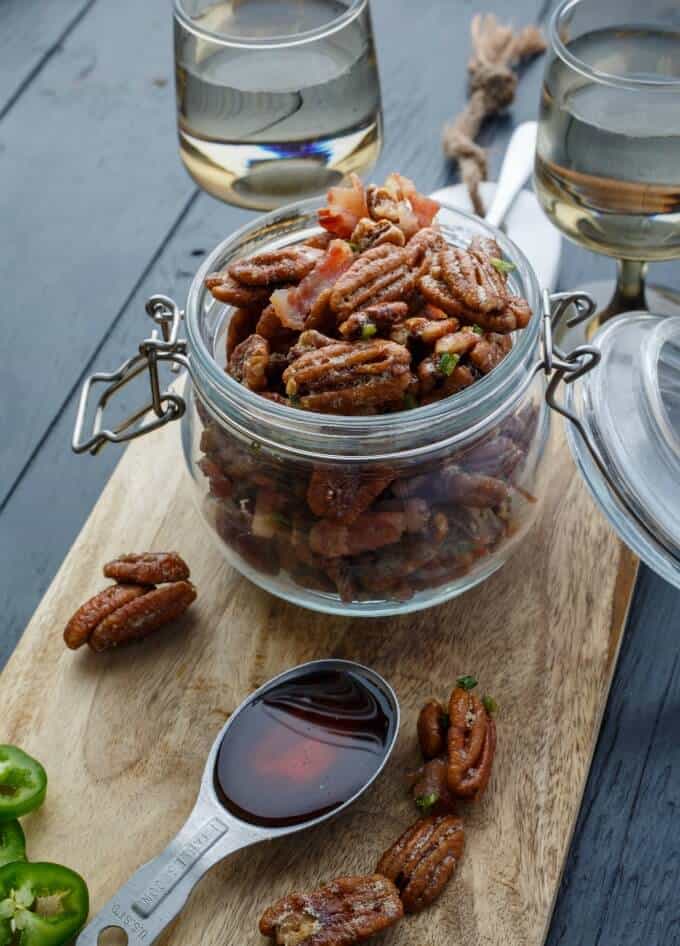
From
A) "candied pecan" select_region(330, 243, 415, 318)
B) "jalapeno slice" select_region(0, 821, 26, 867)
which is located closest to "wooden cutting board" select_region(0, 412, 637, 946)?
"jalapeno slice" select_region(0, 821, 26, 867)

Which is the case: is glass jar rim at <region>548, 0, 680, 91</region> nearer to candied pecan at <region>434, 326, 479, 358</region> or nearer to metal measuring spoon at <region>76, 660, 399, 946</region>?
candied pecan at <region>434, 326, 479, 358</region>

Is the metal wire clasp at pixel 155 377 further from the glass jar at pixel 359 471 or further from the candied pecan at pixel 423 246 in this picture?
the candied pecan at pixel 423 246

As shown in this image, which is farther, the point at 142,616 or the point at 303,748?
the point at 142,616

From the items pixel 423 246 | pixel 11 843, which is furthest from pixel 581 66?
pixel 11 843

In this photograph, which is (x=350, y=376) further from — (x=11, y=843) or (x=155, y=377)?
(x=11, y=843)

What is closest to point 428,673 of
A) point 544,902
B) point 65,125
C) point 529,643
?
point 529,643

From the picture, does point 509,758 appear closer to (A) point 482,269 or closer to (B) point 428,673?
(B) point 428,673
